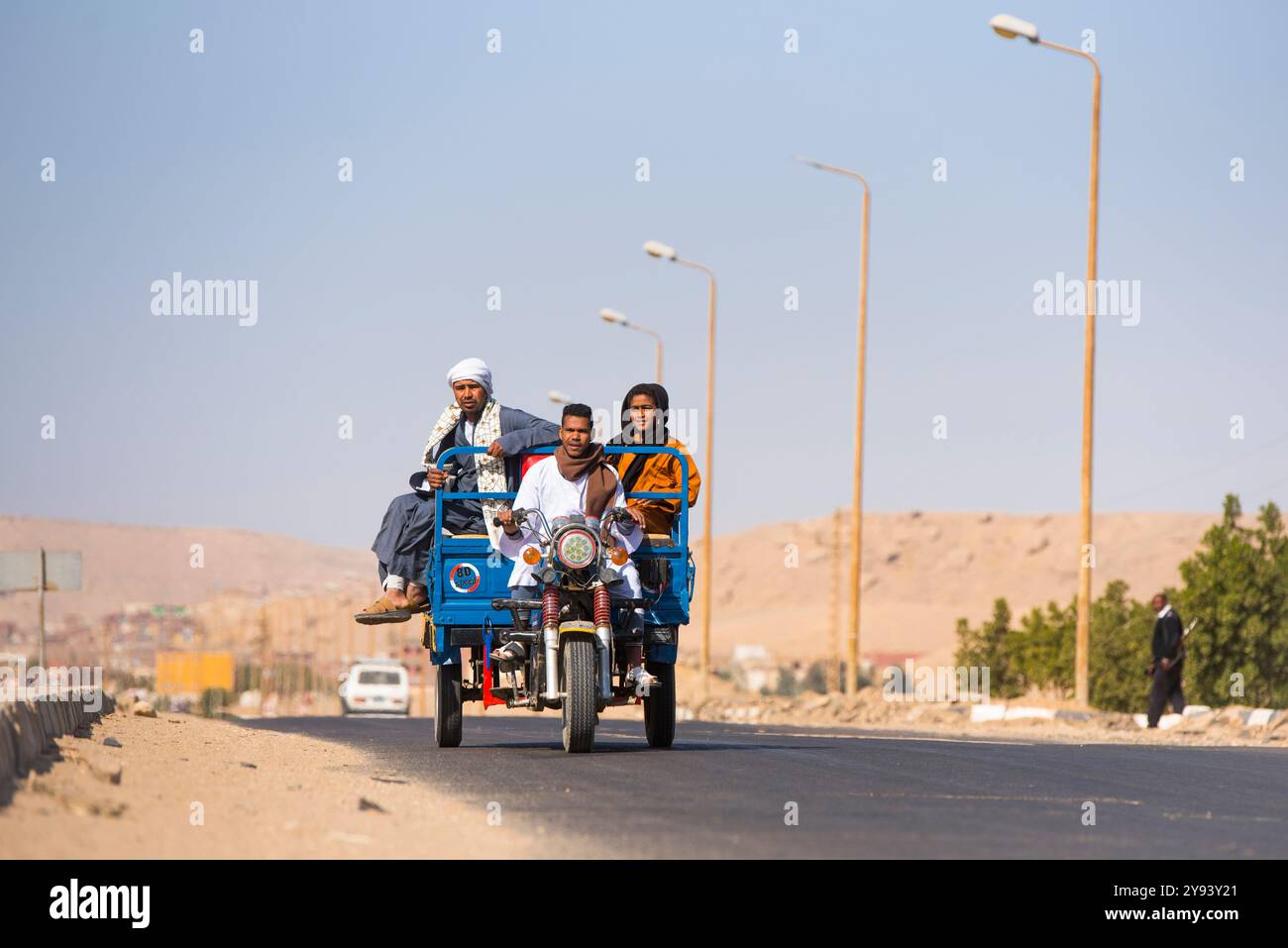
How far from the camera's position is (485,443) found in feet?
53.7

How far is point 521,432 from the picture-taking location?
53.3 ft

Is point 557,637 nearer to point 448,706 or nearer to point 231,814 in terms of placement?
point 448,706

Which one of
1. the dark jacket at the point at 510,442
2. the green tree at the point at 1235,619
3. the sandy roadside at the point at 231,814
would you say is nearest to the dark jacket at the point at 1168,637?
the dark jacket at the point at 510,442

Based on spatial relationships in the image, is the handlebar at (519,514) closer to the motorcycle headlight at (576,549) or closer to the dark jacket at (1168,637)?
the motorcycle headlight at (576,549)

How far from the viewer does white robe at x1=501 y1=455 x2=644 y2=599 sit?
603 inches

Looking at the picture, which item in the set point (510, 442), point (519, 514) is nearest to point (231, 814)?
point (519, 514)

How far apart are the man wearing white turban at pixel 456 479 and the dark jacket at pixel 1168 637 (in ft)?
49.2

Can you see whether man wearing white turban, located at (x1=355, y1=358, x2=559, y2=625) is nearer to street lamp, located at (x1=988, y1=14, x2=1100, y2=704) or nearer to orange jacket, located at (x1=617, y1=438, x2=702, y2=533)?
orange jacket, located at (x1=617, y1=438, x2=702, y2=533)

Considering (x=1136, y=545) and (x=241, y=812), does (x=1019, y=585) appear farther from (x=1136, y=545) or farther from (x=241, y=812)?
(x=241, y=812)

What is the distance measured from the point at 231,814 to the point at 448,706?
652 centimetres
